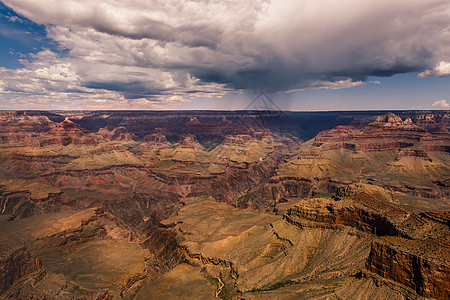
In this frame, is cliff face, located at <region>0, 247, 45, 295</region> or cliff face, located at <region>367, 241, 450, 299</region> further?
cliff face, located at <region>0, 247, 45, 295</region>

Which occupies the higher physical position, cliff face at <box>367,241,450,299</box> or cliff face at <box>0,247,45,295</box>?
cliff face at <box>367,241,450,299</box>

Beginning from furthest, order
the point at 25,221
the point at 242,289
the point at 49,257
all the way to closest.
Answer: the point at 25,221
the point at 49,257
the point at 242,289

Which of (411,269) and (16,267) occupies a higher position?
(411,269)

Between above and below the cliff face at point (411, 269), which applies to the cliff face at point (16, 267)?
below

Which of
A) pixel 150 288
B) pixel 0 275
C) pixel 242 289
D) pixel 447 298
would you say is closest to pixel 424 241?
pixel 447 298

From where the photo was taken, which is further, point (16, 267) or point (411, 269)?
point (16, 267)

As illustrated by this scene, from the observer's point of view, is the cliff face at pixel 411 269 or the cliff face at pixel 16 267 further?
the cliff face at pixel 16 267

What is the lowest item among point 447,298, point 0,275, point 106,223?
point 106,223

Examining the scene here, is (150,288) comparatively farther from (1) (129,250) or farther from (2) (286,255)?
(2) (286,255)
